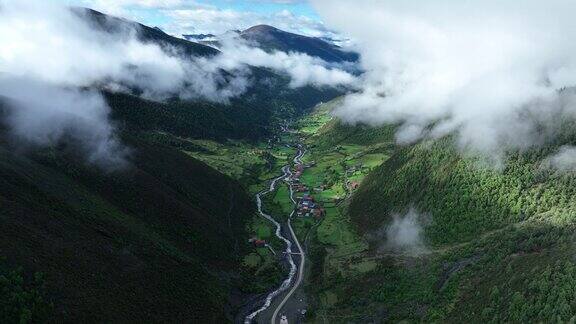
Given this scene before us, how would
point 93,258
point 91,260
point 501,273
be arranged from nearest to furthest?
point 91,260, point 501,273, point 93,258

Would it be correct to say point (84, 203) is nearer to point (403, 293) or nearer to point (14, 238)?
point (14, 238)

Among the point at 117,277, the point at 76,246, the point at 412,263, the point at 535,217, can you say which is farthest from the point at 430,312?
the point at 76,246

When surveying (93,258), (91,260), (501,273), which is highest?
(501,273)

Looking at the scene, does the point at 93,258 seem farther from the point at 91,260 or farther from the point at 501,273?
the point at 501,273

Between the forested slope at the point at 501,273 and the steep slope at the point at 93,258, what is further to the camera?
the steep slope at the point at 93,258

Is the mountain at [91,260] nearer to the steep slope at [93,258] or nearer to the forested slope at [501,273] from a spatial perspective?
the steep slope at [93,258]

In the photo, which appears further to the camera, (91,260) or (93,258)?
(93,258)

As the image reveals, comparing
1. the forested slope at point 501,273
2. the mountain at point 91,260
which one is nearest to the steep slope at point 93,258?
the mountain at point 91,260

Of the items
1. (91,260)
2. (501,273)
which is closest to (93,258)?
(91,260)

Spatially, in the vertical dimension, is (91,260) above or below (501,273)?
below

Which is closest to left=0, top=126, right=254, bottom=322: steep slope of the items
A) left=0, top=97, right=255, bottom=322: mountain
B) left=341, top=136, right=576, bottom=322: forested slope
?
left=0, top=97, right=255, bottom=322: mountain

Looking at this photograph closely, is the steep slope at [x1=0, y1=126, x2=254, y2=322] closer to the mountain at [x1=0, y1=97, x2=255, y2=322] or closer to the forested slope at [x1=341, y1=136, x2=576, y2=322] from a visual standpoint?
the mountain at [x1=0, y1=97, x2=255, y2=322]
